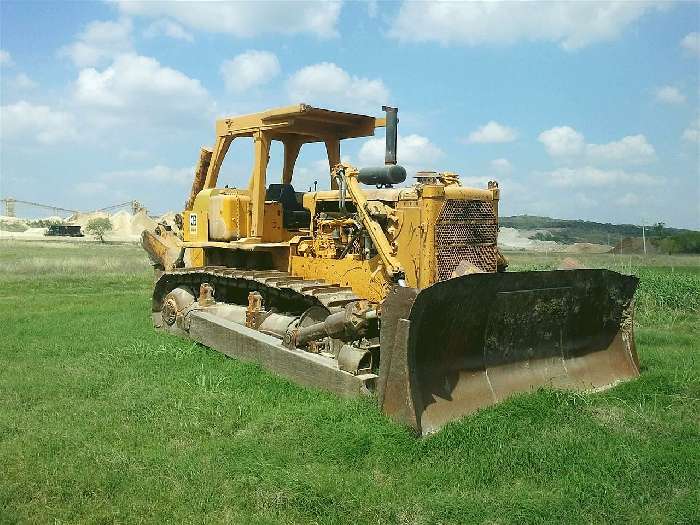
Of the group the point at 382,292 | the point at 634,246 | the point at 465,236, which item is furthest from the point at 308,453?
the point at 634,246

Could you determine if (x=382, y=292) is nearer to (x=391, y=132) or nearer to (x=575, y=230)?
(x=391, y=132)

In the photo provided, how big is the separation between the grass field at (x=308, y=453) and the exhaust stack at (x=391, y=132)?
2782 mm

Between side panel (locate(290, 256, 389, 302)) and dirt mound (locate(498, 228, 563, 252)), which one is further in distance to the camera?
dirt mound (locate(498, 228, 563, 252))

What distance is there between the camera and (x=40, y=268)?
70.7 ft

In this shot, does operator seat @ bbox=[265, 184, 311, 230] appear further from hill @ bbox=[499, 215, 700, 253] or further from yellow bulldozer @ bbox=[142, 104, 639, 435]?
hill @ bbox=[499, 215, 700, 253]

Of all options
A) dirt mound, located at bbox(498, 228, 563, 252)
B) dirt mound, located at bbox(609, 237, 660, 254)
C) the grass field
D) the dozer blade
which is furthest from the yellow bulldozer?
dirt mound, located at bbox(498, 228, 563, 252)

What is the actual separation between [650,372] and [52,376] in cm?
630

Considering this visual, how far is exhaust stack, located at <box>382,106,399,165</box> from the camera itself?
748cm

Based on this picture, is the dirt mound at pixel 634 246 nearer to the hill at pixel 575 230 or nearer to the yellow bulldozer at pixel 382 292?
the hill at pixel 575 230

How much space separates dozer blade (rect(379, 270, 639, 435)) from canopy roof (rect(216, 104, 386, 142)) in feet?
11.2

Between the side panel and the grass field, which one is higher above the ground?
the side panel

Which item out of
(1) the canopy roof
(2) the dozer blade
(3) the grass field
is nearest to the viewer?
(3) the grass field

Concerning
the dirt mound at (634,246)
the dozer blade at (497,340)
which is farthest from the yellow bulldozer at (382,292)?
the dirt mound at (634,246)

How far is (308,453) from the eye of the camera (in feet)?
15.4
